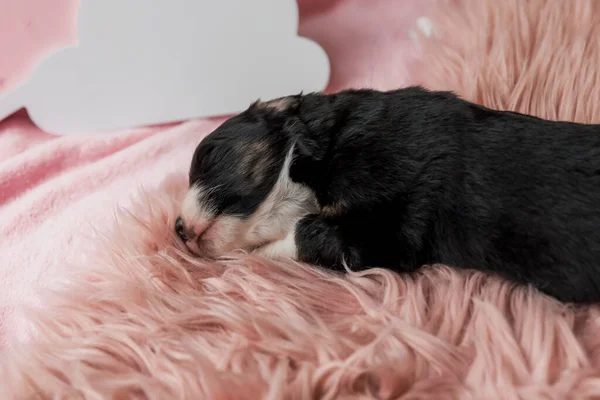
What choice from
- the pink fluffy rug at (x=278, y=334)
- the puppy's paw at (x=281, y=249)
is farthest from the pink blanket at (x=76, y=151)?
the puppy's paw at (x=281, y=249)

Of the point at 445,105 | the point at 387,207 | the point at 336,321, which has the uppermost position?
the point at 445,105

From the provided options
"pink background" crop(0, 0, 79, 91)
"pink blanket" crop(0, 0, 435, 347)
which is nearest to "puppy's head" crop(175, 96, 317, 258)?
"pink blanket" crop(0, 0, 435, 347)

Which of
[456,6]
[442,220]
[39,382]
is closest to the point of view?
[39,382]

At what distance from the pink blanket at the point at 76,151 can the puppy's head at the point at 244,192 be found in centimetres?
24

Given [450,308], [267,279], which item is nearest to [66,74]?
[267,279]

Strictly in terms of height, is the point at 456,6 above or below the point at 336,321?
above

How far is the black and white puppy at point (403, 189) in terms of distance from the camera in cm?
86

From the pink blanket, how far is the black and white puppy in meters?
0.33

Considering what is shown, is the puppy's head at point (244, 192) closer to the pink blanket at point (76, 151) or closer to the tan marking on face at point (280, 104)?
the tan marking on face at point (280, 104)

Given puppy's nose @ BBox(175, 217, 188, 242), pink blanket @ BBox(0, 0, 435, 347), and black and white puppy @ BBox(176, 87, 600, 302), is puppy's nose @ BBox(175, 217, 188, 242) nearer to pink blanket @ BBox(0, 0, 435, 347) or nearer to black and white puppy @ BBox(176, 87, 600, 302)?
black and white puppy @ BBox(176, 87, 600, 302)

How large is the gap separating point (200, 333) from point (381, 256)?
30 cm

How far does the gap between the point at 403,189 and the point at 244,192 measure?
267mm

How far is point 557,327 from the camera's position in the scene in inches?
31.5

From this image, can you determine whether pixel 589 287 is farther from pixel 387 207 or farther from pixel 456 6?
pixel 456 6
